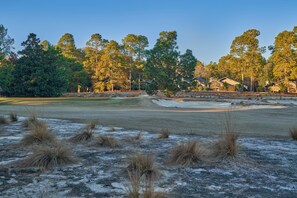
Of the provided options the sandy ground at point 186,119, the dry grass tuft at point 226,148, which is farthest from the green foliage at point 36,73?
the dry grass tuft at point 226,148

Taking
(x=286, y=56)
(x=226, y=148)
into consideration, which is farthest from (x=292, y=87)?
(x=226, y=148)

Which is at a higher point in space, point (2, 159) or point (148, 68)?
point (148, 68)

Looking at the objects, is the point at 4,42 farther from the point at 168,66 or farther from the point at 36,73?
the point at 168,66

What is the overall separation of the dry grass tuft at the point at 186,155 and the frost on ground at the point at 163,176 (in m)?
0.15

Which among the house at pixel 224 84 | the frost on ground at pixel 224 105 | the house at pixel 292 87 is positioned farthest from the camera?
the house at pixel 224 84

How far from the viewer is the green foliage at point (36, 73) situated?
46.7m

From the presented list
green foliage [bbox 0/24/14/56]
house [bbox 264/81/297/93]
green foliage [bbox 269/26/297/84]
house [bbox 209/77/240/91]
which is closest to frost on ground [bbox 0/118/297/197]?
green foliage [bbox 0/24/14/56]

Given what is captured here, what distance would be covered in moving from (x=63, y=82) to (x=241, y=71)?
37.9 meters

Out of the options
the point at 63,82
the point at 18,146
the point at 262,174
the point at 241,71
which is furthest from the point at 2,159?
the point at 241,71

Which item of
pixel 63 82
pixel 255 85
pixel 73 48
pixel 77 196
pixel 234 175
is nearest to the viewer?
pixel 77 196

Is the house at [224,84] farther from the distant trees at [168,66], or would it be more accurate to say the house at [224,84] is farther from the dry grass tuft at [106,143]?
the dry grass tuft at [106,143]

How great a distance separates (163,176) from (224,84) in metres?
71.5

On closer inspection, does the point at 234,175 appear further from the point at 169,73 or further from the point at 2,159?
the point at 169,73

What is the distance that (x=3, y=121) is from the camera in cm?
1023
